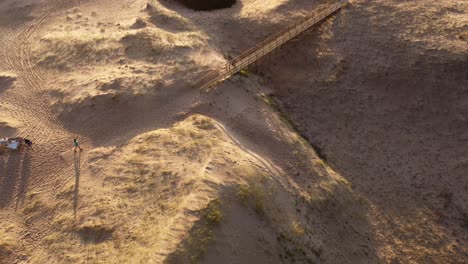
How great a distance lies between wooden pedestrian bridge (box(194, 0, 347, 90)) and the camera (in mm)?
29688

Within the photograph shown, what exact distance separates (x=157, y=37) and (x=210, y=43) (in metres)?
5.30

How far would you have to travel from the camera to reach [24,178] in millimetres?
23797

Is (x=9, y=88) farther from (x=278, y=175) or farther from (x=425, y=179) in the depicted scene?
(x=425, y=179)

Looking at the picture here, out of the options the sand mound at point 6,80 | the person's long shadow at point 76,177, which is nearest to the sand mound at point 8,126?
the sand mound at point 6,80

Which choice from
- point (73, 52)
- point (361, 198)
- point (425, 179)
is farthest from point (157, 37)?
point (425, 179)

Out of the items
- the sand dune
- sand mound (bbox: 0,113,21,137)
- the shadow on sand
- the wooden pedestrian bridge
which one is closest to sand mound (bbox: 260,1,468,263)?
the sand dune

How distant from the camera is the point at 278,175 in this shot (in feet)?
80.4

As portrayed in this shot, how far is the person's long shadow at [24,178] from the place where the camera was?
2285 centimetres

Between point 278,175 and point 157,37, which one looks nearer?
point 278,175

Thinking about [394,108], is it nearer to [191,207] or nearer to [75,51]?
[191,207]

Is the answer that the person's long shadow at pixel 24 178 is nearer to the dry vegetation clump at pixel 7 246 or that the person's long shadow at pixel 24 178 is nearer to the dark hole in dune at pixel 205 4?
the dry vegetation clump at pixel 7 246

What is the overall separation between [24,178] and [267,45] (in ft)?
77.8

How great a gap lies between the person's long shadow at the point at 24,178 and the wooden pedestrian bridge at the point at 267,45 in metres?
14.2

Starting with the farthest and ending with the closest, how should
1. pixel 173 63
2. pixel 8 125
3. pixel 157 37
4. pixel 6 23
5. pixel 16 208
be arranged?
pixel 6 23
pixel 157 37
pixel 173 63
pixel 8 125
pixel 16 208
